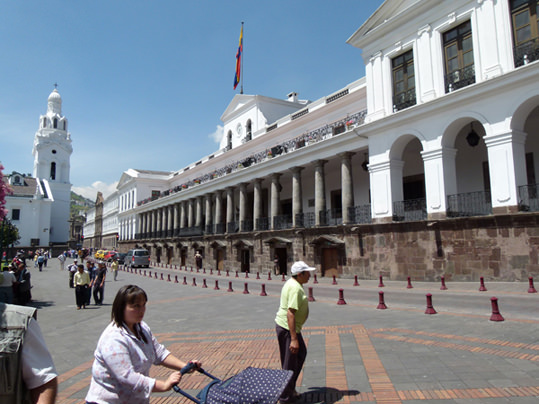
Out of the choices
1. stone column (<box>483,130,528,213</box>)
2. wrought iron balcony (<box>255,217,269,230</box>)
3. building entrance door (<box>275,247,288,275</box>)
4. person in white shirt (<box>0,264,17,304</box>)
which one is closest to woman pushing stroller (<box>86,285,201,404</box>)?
person in white shirt (<box>0,264,17,304</box>)

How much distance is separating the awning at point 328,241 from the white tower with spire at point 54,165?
237ft

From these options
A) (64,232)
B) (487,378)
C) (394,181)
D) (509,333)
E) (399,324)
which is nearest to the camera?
(487,378)

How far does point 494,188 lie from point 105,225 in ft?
295

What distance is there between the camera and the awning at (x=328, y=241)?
22.5 meters

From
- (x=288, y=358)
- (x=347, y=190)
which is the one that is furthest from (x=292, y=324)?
(x=347, y=190)

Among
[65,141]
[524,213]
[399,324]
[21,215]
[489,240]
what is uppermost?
[65,141]

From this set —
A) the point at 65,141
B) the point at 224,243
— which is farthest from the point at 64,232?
the point at 224,243

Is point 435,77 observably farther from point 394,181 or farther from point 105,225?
point 105,225

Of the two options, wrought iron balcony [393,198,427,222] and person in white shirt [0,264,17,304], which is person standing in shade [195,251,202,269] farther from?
person in white shirt [0,264,17,304]

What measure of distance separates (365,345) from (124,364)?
5.44 metres

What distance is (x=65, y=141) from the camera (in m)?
83.7

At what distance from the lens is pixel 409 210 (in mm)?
20125

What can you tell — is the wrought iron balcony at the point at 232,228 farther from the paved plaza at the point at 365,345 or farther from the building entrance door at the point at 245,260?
the paved plaza at the point at 365,345

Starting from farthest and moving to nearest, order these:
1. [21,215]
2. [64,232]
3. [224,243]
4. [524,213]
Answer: [64,232] → [21,215] → [224,243] → [524,213]
